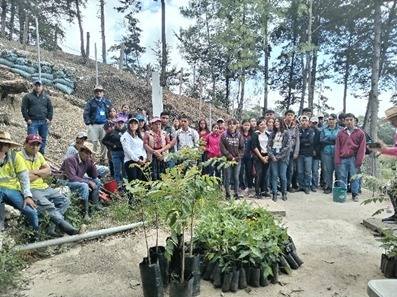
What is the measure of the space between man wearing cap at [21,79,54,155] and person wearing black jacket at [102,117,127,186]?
139 centimetres

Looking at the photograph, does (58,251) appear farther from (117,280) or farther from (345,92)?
(345,92)

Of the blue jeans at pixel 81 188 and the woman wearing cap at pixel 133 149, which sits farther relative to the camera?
the woman wearing cap at pixel 133 149

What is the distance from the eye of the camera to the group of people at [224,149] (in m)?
5.04

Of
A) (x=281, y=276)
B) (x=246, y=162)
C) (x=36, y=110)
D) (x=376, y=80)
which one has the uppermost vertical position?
(x=376, y=80)

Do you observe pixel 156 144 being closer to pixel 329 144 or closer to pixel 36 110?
pixel 36 110

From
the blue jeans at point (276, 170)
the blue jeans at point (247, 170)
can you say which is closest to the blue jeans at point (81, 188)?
the blue jeans at point (247, 170)

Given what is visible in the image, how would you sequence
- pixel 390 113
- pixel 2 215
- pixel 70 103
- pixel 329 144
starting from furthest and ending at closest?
1. pixel 70 103
2. pixel 329 144
3. pixel 2 215
4. pixel 390 113

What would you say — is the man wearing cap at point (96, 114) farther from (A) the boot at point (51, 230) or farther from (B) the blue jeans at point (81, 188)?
(A) the boot at point (51, 230)

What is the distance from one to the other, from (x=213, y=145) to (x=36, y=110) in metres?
3.57

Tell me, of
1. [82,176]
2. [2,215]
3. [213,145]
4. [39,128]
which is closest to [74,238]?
[2,215]

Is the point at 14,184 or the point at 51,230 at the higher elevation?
the point at 14,184

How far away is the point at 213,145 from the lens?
6461 millimetres

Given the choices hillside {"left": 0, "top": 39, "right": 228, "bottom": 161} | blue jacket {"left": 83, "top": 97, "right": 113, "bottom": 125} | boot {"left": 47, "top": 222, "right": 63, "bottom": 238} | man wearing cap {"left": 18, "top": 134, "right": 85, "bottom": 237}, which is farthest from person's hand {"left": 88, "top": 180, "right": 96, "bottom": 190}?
hillside {"left": 0, "top": 39, "right": 228, "bottom": 161}

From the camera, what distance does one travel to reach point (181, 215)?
2566 mm
